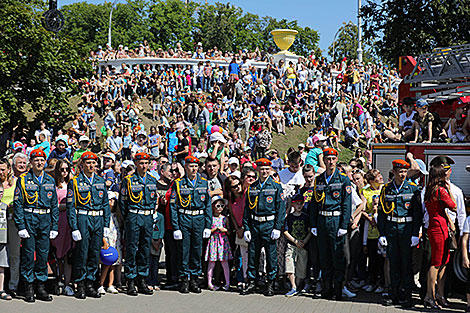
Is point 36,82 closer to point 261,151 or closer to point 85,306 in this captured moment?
point 261,151

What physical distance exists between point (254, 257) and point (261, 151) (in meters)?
10.5

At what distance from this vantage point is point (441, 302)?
8.14 meters

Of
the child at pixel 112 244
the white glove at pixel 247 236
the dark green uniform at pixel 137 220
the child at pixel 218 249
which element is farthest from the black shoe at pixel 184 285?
the white glove at pixel 247 236

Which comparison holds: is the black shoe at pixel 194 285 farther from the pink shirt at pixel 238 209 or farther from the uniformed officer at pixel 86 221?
the uniformed officer at pixel 86 221

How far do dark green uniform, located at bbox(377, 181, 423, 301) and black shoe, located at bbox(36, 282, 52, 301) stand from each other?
15.7ft

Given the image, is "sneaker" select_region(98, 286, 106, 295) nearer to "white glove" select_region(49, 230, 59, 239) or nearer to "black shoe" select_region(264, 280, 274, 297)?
"white glove" select_region(49, 230, 59, 239)

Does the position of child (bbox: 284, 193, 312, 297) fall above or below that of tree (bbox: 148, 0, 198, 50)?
below


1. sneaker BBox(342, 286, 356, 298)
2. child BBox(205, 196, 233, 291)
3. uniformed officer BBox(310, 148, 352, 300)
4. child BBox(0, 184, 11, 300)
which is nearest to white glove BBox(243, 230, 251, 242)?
child BBox(205, 196, 233, 291)

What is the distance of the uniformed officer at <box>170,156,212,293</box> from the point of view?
895 cm

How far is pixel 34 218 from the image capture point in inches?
322

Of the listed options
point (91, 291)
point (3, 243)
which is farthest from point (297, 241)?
point (3, 243)

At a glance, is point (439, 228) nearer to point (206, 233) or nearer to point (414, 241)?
point (414, 241)

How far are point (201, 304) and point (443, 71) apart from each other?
8355 millimetres

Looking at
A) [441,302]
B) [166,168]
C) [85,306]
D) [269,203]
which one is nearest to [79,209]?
[85,306]
